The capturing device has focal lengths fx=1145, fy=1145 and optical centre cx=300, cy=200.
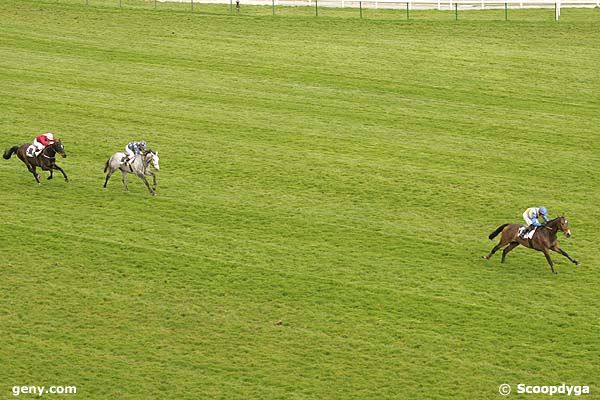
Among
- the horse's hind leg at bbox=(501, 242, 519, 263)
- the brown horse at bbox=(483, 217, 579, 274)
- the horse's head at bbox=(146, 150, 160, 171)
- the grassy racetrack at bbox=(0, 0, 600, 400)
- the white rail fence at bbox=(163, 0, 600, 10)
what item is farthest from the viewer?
the white rail fence at bbox=(163, 0, 600, 10)

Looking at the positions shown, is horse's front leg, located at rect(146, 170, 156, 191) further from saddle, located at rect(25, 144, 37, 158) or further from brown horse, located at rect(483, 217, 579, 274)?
brown horse, located at rect(483, 217, 579, 274)

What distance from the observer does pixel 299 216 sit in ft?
99.4

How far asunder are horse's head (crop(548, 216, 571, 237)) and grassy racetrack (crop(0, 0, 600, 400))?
1.34 metres

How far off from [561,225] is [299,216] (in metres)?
7.42

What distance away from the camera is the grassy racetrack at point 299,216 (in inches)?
894

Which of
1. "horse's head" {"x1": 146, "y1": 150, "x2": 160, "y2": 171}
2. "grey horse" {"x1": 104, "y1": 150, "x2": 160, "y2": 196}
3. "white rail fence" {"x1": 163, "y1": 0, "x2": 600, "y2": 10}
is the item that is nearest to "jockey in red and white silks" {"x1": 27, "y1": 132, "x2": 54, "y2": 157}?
"grey horse" {"x1": 104, "y1": 150, "x2": 160, "y2": 196}

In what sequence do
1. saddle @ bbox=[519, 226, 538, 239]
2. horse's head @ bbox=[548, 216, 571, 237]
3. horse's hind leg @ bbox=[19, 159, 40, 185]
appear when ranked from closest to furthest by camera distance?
horse's head @ bbox=[548, 216, 571, 237]
saddle @ bbox=[519, 226, 538, 239]
horse's hind leg @ bbox=[19, 159, 40, 185]

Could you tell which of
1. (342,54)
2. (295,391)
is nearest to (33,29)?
(342,54)

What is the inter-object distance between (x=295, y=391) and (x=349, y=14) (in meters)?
38.0

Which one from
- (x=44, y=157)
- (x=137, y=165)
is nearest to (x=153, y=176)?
(x=137, y=165)

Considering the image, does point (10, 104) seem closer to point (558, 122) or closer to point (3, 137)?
point (3, 137)

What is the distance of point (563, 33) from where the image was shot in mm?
52625

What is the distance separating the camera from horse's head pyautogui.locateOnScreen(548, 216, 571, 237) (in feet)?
84.1

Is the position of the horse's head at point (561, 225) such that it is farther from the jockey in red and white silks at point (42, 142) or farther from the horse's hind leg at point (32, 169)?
the horse's hind leg at point (32, 169)
